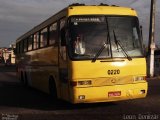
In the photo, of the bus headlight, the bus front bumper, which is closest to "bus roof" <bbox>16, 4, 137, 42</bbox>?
the bus headlight

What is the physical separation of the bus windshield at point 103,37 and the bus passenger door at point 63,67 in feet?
1.57

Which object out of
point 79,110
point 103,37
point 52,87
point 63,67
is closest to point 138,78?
point 103,37

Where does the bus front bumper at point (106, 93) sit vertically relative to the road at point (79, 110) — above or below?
above

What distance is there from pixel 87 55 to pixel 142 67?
6.04 feet

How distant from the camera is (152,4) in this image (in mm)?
33469

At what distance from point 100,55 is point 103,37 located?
595 mm

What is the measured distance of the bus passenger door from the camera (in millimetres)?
13742

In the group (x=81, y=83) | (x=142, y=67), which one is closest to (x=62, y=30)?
(x=81, y=83)

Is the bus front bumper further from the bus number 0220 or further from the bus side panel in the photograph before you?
the bus side panel

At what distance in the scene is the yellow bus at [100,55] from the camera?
1327 cm

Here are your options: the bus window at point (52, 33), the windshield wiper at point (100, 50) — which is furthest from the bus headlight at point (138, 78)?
the bus window at point (52, 33)

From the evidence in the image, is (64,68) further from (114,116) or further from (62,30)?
(114,116)

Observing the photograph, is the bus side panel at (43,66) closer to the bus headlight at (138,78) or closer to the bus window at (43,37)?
the bus window at (43,37)

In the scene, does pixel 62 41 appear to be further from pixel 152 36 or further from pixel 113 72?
pixel 152 36
